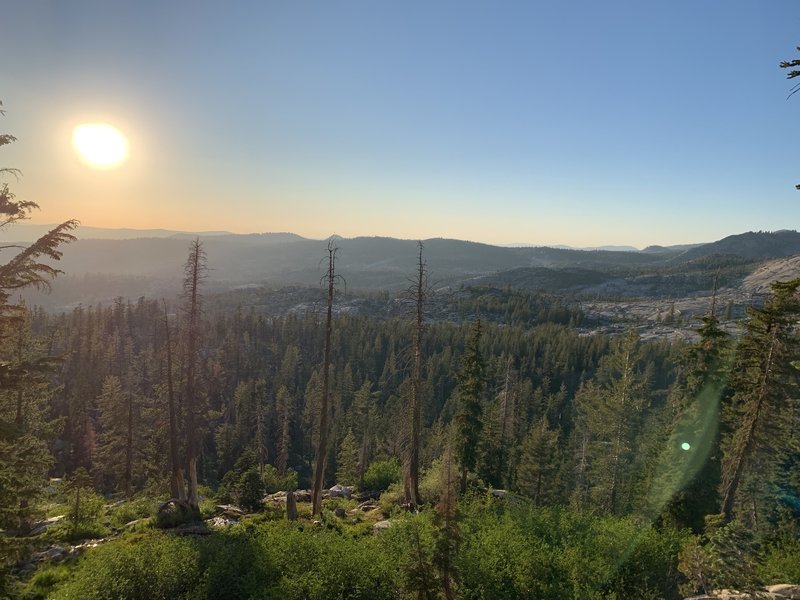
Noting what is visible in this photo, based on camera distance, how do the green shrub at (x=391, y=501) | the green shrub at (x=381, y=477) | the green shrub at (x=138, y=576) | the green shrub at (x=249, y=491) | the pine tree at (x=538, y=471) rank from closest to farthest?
1. the green shrub at (x=138, y=576)
2. the green shrub at (x=391, y=501)
3. the green shrub at (x=249, y=491)
4. the green shrub at (x=381, y=477)
5. the pine tree at (x=538, y=471)

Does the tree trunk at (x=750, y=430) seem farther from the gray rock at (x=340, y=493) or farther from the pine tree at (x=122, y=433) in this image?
the pine tree at (x=122, y=433)

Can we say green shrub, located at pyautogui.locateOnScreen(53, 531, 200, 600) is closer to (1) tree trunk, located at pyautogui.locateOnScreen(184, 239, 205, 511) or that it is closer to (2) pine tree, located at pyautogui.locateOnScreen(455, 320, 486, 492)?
(1) tree trunk, located at pyautogui.locateOnScreen(184, 239, 205, 511)

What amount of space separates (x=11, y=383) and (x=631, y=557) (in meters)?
19.5

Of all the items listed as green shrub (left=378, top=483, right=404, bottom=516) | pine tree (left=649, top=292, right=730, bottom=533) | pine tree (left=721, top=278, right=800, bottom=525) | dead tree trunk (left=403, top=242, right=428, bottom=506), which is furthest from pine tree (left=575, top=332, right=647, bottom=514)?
dead tree trunk (left=403, top=242, right=428, bottom=506)

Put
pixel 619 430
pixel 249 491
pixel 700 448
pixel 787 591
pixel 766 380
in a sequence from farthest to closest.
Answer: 1. pixel 619 430
2. pixel 249 491
3. pixel 700 448
4. pixel 766 380
5. pixel 787 591

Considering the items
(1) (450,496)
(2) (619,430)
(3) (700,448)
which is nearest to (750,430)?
(3) (700,448)

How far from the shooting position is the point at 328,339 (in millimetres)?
24500

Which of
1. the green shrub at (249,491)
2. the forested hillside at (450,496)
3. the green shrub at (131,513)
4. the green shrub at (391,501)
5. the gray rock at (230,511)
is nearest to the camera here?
the forested hillside at (450,496)

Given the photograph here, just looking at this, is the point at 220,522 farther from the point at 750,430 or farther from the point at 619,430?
the point at 619,430

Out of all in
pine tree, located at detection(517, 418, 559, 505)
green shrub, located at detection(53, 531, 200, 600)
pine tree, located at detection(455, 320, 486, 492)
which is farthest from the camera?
pine tree, located at detection(517, 418, 559, 505)

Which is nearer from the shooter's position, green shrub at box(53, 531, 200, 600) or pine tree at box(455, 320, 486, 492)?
green shrub at box(53, 531, 200, 600)

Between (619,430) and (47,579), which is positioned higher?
(47,579)

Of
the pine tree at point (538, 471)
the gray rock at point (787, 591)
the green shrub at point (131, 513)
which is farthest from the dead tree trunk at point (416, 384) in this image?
the pine tree at point (538, 471)

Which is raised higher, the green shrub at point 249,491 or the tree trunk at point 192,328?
the tree trunk at point 192,328
